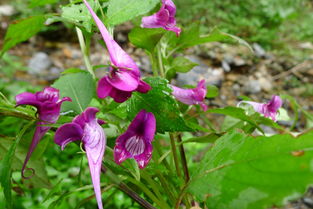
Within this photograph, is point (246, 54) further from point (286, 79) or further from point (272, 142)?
point (272, 142)

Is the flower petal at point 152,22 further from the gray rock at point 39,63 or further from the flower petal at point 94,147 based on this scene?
the gray rock at point 39,63

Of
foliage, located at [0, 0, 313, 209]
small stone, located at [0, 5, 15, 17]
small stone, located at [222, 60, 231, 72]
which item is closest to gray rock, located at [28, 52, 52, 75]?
small stone, located at [0, 5, 15, 17]

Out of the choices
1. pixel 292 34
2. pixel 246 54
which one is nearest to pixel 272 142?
pixel 246 54

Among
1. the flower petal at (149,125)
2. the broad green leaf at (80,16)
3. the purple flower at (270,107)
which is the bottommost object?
the purple flower at (270,107)

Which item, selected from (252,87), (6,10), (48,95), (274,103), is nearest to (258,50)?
(252,87)

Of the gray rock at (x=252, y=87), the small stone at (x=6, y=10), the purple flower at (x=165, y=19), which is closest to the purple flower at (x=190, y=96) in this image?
the purple flower at (x=165, y=19)

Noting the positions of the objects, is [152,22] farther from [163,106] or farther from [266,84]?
[266,84]

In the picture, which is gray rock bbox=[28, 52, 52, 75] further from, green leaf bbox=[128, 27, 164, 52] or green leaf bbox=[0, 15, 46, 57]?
green leaf bbox=[128, 27, 164, 52]
